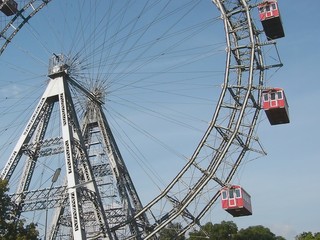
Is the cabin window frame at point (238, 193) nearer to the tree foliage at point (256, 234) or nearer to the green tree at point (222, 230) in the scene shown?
the green tree at point (222, 230)

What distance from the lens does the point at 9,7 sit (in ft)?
110

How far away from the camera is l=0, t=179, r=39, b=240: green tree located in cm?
2592

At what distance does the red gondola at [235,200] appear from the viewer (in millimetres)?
28203

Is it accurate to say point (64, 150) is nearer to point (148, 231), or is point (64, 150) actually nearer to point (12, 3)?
point (148, 231)

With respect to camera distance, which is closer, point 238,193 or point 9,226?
point 9,226

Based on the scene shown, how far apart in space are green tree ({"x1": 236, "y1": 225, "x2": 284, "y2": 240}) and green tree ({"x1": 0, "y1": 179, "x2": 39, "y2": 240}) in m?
49.7

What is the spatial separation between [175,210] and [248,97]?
8.61m

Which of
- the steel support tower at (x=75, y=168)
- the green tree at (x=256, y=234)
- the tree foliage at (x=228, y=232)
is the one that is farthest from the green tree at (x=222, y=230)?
the steel support tower at (x=75, y=168)

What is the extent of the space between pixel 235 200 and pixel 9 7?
809 inches

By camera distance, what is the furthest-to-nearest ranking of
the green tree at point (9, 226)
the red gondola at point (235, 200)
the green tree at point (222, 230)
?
1. the green tree at point (222, 230)
2. the red gondola at point (235, 200)
3. the green tree at point (9, 226)

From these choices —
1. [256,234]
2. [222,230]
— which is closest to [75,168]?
[222,230]

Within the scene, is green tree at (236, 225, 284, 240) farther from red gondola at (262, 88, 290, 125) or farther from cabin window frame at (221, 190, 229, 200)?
cabin window frame at (221, 190, 229, 200)

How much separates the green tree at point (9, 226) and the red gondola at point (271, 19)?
63.8 feet

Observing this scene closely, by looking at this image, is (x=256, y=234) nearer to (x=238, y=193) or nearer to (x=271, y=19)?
(x=238, y=193)
